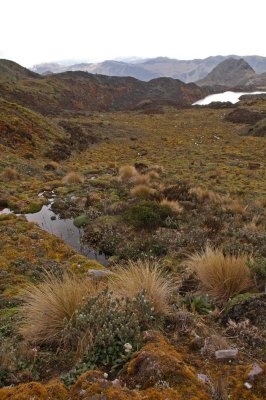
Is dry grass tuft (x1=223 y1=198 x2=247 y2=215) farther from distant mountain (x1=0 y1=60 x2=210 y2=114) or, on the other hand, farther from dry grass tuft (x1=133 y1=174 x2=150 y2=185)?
distant mountain (x1=0 y1=60 x2=210 y2=114)

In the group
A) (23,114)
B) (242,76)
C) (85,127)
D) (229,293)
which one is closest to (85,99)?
(85,127)

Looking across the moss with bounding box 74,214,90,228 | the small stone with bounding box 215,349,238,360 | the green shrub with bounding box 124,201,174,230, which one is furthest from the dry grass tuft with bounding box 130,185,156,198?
the small stone with bounding box 215,349,238,360

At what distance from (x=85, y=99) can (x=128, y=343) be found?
67597 millimetres

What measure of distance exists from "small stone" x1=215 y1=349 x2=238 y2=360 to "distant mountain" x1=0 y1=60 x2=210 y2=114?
4463 cm

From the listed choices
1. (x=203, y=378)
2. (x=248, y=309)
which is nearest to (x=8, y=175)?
(x=248, y=309)

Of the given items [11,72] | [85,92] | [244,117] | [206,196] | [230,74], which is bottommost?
[206,196]

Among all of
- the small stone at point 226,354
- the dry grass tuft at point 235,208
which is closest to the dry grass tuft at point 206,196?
the dry grass tuft at point 235,208

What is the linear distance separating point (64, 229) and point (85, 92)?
206 ft

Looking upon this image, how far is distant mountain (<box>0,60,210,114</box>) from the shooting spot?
50.8 metres

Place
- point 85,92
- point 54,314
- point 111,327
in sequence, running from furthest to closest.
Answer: point 85,92, point 54,314, point 111,327

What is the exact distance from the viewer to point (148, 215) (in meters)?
10.0

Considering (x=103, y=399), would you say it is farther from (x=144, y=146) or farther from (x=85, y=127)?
(x=85, y=127)

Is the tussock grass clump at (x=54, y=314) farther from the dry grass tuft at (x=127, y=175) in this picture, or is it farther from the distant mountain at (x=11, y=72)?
the distant mountain at (x=11, y=72)

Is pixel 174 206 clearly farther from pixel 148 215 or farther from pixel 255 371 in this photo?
pixel 255 371
